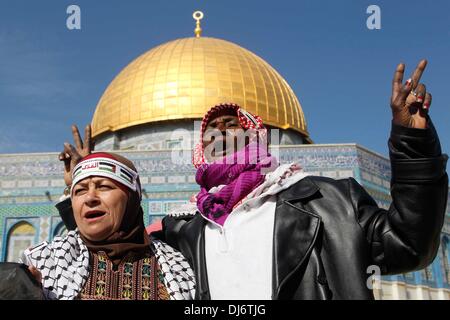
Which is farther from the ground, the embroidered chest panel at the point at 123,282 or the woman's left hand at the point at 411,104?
the woman's left hand at the point at 411,104

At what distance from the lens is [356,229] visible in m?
1.67

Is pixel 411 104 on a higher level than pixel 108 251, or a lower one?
higher

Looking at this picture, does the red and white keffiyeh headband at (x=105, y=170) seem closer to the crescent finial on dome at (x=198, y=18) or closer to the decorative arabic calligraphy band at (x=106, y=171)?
the decorative arabic calligraphy band at (x=106, y=171)

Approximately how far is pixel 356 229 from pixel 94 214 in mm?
823

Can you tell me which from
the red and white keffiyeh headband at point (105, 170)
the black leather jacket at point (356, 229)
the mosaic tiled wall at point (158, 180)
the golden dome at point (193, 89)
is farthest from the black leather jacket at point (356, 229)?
the golden dome at point (193, 89)

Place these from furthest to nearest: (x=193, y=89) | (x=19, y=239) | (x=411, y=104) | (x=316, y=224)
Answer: (x=193, y=89) < (x=19, y=239) < (x=316, y=224) < (x=411, y=104)

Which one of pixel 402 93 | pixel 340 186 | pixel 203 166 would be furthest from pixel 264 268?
pixel 402 93

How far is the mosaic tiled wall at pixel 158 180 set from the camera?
13008mm

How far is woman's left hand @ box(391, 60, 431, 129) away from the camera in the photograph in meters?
1.57

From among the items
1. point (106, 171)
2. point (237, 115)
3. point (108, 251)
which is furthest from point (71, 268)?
point (237, 115)

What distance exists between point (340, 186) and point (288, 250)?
29cm

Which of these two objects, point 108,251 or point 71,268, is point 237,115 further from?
point 71,268

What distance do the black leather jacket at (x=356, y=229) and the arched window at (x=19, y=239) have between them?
12.2m

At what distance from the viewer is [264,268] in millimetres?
1690
